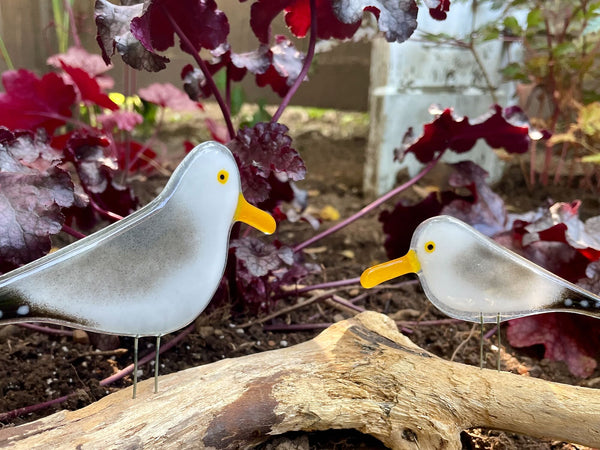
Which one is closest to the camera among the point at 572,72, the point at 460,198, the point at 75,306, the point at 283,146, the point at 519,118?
the point at 75,306

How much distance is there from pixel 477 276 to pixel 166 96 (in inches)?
57.1

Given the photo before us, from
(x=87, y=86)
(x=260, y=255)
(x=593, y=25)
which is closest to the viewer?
(x=260, y=255)

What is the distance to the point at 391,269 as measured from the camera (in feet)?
3.54

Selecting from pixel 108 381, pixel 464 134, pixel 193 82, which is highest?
pixel 193 82

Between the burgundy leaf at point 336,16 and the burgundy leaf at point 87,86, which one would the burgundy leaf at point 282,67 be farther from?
the burgundy leaf at point 87,86

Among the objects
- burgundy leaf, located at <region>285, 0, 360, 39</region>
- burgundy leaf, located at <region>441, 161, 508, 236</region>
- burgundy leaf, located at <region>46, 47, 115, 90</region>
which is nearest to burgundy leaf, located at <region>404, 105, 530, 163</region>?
burgundy leaf, located at <region>441, 161, 508, 236</region>

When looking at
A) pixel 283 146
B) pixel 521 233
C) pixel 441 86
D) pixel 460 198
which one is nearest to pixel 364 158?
pixel 441 86

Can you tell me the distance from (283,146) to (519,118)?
703 millimetres

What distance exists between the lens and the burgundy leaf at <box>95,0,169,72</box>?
1.06 meters

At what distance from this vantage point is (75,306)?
2.99 feet

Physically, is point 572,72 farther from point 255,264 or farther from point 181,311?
point 181,311

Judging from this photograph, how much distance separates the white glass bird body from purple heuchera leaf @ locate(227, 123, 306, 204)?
0.29 m

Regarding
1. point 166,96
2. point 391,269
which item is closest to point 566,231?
point 391,269

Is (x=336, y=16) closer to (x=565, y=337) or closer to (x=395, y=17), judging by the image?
(x=395, y=17)
